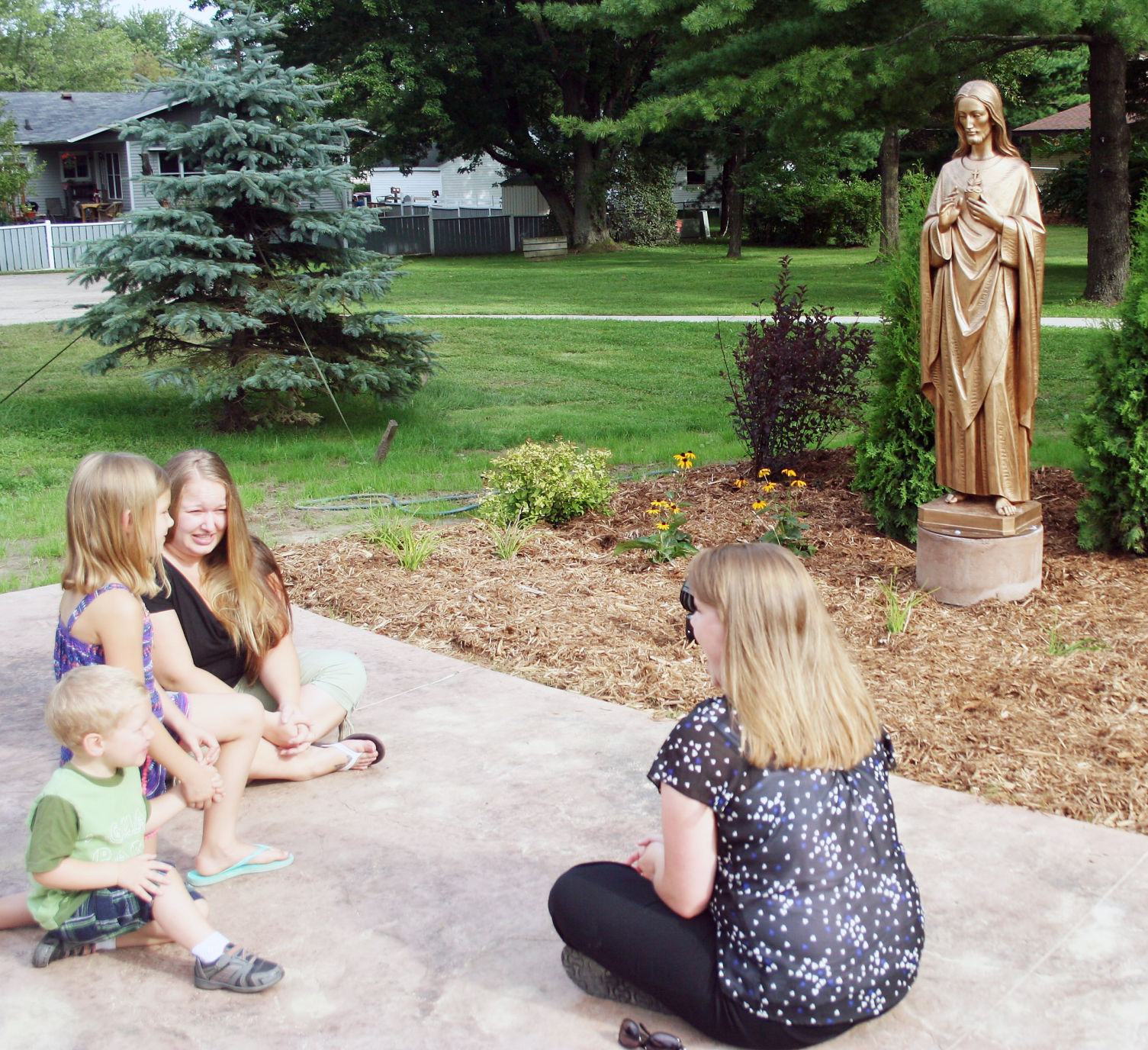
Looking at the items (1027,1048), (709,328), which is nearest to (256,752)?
(1027,1048)

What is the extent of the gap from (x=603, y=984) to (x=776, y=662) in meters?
0.93

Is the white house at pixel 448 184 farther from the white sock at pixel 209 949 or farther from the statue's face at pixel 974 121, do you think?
the white sock at pixel 209 949

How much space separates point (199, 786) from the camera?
10.4ft

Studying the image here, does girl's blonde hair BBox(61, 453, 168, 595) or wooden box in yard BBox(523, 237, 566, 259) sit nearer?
girl's blonde hair BBox(61, 453, 168, 595)

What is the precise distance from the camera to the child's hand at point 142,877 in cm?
279

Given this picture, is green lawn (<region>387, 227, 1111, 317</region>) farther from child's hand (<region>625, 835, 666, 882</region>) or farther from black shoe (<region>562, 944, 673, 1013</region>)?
black shoe (<region>562, 944, 673, 1013</region>)

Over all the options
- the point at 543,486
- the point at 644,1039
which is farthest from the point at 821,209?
the point at 644,1039

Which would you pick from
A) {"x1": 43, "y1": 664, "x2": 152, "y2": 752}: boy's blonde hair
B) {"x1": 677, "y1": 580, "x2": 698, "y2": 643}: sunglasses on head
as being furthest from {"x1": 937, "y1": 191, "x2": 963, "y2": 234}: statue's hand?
{"x1": 43, "y1": 664, "x2": 152, "y2": 752}: boy's blonde hair

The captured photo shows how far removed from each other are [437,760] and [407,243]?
35.7m

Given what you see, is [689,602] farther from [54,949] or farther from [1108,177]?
[1108,177]

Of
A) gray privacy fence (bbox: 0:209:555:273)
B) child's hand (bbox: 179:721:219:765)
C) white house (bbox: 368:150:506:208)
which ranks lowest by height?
child's hand (bbox: 179:721:219:765)

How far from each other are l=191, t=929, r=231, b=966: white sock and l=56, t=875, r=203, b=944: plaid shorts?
0.53 ft

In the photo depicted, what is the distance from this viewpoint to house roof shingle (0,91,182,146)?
131 ft

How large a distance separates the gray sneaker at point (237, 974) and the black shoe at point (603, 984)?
2.29 ft
